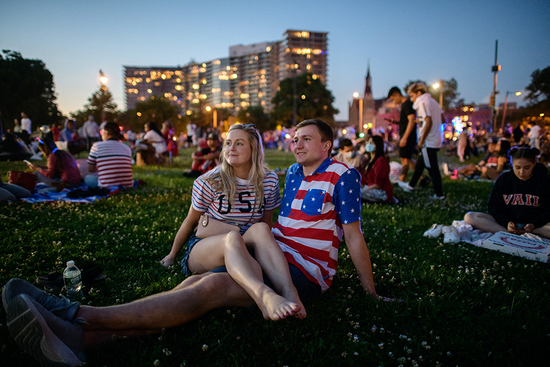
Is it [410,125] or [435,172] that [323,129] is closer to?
[435,172]

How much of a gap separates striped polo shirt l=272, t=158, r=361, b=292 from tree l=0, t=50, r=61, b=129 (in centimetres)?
5213

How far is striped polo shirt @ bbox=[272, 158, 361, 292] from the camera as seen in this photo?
271 centimetres

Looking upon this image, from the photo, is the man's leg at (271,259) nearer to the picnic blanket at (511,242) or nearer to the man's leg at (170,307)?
the man's leg at (170,307)

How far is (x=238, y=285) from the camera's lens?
94.6 inches

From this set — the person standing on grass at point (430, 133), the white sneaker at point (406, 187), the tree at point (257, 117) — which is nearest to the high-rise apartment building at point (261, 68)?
the tree at point (257, 117)

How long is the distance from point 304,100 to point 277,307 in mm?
70717

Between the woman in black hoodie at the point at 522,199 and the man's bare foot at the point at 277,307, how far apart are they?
4.34m

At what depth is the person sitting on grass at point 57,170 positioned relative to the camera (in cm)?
761

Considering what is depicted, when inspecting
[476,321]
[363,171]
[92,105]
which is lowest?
[476,321]

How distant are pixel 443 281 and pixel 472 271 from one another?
498 millimetres

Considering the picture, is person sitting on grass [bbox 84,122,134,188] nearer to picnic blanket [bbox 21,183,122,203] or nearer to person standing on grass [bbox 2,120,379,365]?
picnic blanket [bbox 21,183,122,203]

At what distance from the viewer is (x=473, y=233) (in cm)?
494

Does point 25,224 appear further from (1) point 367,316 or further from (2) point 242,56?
(2) point 242,56

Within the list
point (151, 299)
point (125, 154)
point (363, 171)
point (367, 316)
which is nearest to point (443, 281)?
point (367, 316)
